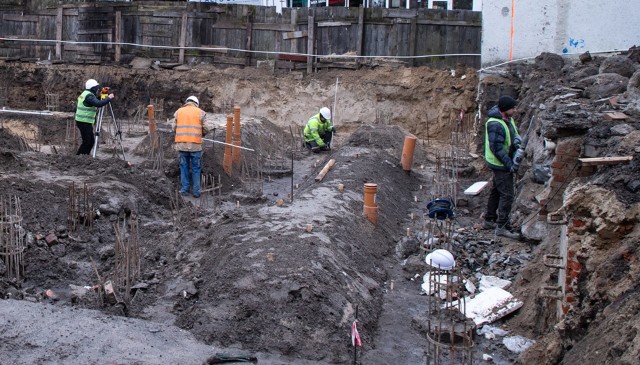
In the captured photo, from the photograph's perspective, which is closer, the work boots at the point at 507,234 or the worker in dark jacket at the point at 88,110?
the work boots at the point at 507,234

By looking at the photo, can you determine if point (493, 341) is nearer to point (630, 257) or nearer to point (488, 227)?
point (630, 257)

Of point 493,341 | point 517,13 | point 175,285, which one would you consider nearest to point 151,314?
point 175,285

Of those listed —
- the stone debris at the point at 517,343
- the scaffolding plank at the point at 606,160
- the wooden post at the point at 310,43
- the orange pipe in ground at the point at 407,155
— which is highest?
the wooden post at the point at 310,43

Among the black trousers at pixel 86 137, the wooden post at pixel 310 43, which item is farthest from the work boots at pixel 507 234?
the wooden post at pixel 310 43

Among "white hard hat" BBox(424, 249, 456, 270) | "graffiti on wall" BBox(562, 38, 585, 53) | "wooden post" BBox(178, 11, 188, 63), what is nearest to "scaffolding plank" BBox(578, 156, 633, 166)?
"white hard hat" BBox(424, 249, 456, 270)

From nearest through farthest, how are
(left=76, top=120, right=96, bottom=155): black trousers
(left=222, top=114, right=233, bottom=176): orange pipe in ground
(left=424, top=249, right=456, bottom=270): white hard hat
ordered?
(left=424, top=249, right=456, bottom=270): white hard hat → (left=76, top=120, right=96, bottom=155): black trousers → (left=222, top=114, right=233, bottom=176): orange pipe in ground

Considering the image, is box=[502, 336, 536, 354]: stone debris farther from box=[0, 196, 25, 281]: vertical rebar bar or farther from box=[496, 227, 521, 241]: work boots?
box=[0, 196, 25, 281]: vertical rebar bar

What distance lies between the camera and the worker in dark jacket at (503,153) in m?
11.5

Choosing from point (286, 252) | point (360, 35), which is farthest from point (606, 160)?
point (360, 35)

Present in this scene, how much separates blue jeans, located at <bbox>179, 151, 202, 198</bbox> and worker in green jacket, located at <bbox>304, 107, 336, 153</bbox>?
14.6 feet

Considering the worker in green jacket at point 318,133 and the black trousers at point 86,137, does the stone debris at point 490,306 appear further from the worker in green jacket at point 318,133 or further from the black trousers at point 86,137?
the worker in green jacket at point 318,133

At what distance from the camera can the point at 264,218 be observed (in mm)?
10484

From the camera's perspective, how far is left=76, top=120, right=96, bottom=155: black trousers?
15.6 meters

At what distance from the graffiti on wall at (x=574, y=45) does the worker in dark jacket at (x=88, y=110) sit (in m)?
10.2
